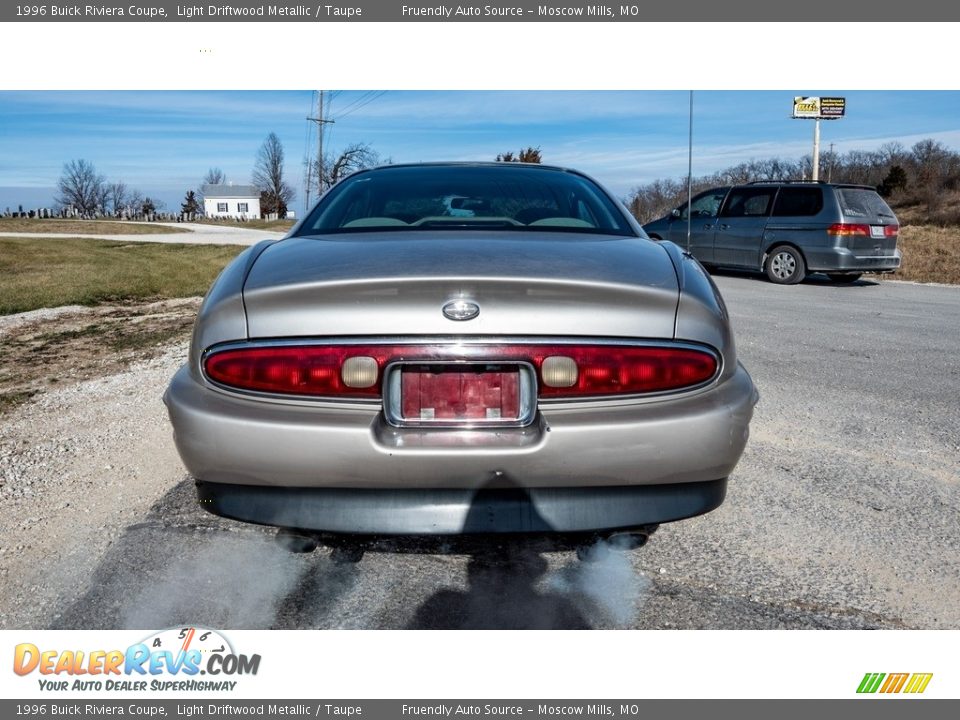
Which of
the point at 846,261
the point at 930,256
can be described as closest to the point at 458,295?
the point at 846,261

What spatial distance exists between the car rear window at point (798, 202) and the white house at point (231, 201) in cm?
9097

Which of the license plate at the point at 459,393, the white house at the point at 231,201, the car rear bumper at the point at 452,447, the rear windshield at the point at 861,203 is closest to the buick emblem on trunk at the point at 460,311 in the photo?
the license plate at the point at 459,393

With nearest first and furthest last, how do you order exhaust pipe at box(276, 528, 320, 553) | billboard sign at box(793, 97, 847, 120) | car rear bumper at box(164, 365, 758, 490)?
car rear bumper at box(164, 365, 758, 490), exhaust pipe at box(276, 528, 320, 553), billboard sign at box(793, 97, 847, 120)

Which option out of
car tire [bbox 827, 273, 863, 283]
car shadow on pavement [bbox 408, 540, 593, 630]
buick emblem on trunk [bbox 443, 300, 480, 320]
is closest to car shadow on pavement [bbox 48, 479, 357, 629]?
car shadow on pavement [bbox 408, 540, 593, 630]

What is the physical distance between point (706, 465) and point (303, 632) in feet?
4.20

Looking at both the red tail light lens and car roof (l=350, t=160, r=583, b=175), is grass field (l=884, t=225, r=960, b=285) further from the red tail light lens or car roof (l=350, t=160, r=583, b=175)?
car roof (l=350, t=160, r=583, b=175)

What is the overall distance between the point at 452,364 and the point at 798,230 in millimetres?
11391

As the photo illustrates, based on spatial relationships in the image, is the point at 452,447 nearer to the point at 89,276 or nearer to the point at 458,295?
the point at 458,295

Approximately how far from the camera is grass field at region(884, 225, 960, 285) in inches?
563

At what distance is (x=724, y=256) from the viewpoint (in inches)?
513

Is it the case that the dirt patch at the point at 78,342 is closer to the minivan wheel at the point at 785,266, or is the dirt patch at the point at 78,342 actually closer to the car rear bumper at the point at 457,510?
the car rear bumper at the point at 457,510

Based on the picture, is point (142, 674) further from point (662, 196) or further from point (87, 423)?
point (662, 196)

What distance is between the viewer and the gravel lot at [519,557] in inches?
92.0

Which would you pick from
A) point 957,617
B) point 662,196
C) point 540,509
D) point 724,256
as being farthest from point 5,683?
point 662,196
